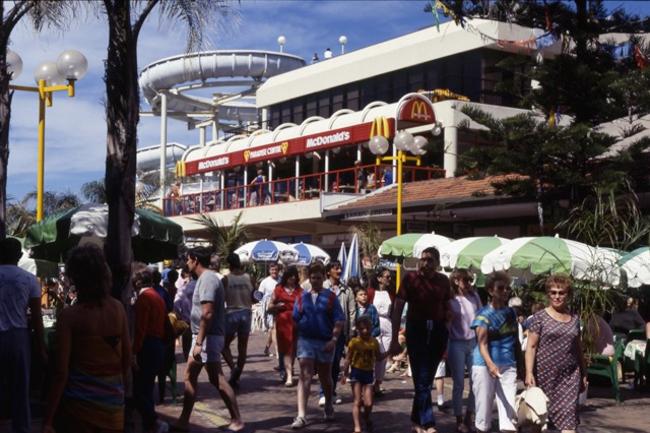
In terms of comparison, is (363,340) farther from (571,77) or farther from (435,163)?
(435,163)

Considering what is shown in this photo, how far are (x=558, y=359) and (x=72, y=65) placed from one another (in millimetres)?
9812

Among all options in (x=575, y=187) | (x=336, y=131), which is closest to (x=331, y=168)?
(x=336, y=131)

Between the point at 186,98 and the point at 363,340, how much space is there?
4432 centimetres

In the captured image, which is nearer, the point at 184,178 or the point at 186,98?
the point at 184,178

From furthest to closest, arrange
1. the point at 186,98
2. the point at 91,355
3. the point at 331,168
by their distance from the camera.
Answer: the point at 186,98, the point at 331,168, the point at 91,355

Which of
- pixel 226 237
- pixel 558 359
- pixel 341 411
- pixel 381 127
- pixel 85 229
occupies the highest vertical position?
pixel 381 127

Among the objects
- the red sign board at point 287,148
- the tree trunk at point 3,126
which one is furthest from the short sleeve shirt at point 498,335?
the red sign board at point 287,148

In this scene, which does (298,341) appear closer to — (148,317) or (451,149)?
(148,317)

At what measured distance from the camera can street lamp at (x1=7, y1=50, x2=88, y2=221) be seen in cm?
1538

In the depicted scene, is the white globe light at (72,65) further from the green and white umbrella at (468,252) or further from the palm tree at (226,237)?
the palm tree at (226,237)

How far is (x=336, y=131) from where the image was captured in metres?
36.1

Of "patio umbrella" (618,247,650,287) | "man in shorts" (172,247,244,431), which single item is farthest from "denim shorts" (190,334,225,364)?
"patio umbrella" (618,247,650,287)

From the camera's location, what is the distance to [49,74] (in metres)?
16.2

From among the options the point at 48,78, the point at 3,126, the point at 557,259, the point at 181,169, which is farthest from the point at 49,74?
the point at 181,169
